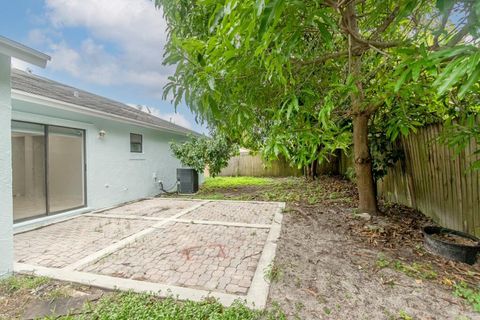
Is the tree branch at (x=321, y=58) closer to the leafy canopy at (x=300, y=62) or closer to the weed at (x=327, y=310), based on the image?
the leafy canopy at (x=300, y=62)

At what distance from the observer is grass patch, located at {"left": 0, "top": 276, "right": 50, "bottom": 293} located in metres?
2.63

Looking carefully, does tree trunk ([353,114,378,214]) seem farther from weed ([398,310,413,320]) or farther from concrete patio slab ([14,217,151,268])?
concrete patio slab ([14,217,151,268])

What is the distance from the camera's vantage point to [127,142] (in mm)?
7902

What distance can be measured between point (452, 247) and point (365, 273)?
125 centimetres

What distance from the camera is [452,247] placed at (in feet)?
9.84

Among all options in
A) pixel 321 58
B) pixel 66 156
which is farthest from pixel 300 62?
pixel 66 156

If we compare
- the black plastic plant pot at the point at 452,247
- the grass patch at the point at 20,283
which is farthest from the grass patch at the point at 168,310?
the black plastic plant pot at the point at 452,247

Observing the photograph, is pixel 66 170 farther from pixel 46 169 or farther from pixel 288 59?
pixel 288 59

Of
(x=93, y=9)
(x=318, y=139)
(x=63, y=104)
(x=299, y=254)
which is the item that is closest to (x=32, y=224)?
(x=63, y=104)

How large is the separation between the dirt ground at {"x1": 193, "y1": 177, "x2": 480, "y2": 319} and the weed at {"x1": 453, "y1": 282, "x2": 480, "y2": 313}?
53 millimetres

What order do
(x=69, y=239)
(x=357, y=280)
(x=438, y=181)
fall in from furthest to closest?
(x=69, y=239)
(x=438, y=181)
(x=357, y=280)

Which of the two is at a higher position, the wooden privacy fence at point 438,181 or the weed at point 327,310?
the wooden privacy fence at point 438,181

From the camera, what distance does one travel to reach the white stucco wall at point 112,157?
546cm

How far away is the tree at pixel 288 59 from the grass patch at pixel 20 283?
267 cm
